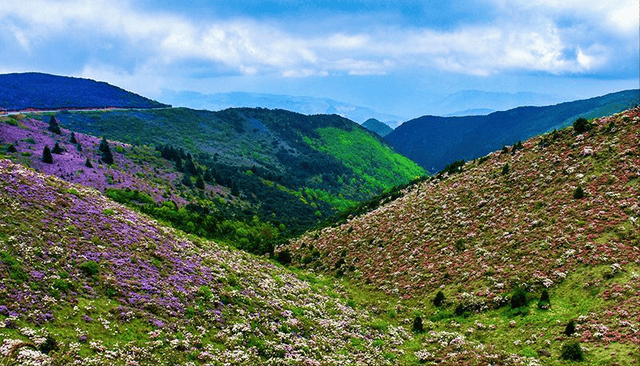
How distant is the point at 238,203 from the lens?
11269 cm

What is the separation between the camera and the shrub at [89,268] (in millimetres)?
23672

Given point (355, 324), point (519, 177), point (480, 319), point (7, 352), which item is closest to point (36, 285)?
point (7, 352)

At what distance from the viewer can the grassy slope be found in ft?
85.0

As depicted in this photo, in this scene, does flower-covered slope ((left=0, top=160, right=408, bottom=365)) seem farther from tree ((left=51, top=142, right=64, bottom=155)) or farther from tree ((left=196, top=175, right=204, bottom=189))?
tree ((left=196, top=175, right=204, bottom=189))

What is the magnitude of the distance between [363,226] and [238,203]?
61364 millimetres

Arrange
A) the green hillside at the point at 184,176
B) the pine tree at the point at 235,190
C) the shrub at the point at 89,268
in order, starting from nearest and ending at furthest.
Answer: the shrub at the point at 89,268, the green hillside at the point at 184,176, the pine tree at the point at 235,190

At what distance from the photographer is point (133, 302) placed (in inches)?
907

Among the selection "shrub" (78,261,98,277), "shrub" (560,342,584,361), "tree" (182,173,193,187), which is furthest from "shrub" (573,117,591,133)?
"tree" (182,173,193,187)

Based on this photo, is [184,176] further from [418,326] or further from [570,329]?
[570,329]

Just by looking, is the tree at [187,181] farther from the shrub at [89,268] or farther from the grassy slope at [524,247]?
the shrub at [89,268]

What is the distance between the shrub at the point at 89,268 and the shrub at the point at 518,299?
29.1m

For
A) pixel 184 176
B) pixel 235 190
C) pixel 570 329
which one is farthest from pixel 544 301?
pixel 235 190

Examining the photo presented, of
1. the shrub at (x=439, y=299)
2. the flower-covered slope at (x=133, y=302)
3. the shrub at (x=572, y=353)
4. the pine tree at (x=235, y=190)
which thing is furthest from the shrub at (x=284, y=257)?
the pine tree at (x=235, y=190)

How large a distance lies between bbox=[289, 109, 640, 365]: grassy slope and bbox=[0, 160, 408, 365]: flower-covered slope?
25.0 feet
